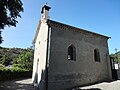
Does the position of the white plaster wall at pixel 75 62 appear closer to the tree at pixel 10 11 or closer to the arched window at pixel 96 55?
the arched window at pixel 96 55

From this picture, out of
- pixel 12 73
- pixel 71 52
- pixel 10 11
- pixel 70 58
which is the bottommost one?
pixel 12 73

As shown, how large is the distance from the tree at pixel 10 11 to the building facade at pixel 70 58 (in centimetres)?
319

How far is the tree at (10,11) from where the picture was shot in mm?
9992

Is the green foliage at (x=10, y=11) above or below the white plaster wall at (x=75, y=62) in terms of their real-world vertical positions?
above

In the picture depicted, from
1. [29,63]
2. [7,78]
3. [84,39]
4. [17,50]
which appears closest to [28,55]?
[29,63]

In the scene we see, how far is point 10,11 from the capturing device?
10820mm

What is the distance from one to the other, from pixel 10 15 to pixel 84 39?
878 cm

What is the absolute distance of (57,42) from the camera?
12.6 metres

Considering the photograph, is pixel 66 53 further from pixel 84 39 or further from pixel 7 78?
pixel 7 78

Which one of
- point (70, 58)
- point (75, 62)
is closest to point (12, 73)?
point (70, 58)

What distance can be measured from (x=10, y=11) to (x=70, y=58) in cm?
782

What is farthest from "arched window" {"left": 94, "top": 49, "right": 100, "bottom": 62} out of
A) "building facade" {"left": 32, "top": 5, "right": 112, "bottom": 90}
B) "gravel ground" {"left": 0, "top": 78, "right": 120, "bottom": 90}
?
"gravel ground" {"left": 0, "top": 78, "right": 120, "bottom": 90}

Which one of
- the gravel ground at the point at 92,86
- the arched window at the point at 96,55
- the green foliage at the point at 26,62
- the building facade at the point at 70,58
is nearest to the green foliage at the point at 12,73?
the green foliage at the point at 26,62

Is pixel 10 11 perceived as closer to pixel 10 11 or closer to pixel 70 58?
pixel 10 11
